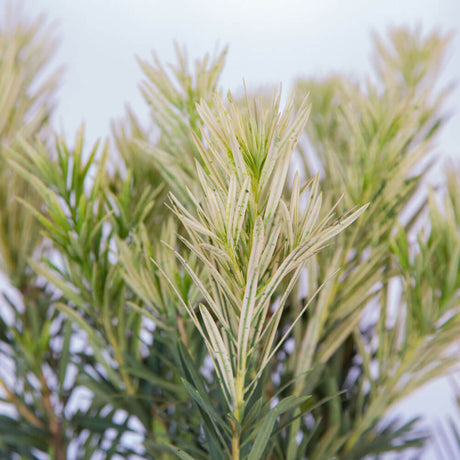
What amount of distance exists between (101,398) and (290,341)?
14 cm

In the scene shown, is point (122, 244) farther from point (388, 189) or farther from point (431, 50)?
point (431, 50)

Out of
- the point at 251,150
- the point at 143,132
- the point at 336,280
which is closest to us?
the point at 251,150

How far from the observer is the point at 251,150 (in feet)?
0.75

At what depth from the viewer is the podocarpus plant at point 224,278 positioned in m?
0.23

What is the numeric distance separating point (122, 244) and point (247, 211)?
99 mm

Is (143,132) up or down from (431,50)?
down

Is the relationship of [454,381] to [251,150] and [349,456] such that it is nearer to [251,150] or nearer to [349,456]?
[349,456]

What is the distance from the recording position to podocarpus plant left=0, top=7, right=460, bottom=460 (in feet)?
0.77

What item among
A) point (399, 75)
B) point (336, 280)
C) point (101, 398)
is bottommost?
point (101, 398)

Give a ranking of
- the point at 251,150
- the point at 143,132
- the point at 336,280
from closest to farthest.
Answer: the point at 251,150 < the point at 336,280 < the point at 143,132

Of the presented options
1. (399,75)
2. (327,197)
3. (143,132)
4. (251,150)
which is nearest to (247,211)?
(251,150)

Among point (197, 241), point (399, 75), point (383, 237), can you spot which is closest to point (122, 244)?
point (197, 241)

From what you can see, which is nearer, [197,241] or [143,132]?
[197,241]

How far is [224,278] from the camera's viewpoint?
24 cm
